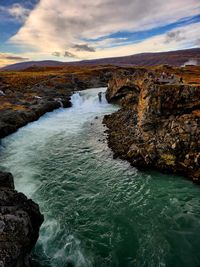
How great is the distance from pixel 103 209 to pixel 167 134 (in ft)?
36.1

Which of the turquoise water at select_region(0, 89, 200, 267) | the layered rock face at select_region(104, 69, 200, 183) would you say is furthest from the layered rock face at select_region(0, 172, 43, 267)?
the layered rock face at select_region(104, 69, 200, 183)

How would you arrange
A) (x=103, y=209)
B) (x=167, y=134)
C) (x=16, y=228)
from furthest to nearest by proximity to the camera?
(x=167, y=134), (x=103, y=209), (x=16, y=228)

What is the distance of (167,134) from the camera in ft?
86.1

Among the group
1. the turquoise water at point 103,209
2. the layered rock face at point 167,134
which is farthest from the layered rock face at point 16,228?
the layered rock face at point 167,134

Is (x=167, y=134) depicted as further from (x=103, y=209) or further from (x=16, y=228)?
(x=16, y=228)

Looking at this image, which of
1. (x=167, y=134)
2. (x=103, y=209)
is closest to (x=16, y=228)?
(x=103, y=209)

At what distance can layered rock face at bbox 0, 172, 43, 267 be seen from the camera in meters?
10.7

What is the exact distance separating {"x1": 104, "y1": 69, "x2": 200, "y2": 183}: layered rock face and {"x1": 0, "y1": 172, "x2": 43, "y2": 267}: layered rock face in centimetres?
1481

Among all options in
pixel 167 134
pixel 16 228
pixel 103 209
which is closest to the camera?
pixel 16 228

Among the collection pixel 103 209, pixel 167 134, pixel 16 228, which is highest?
pixel 16 228

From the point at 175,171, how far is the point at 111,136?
14.4 meters

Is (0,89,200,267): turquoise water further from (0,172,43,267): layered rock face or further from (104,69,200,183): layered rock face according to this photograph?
(0,172,43,267): layered rock face

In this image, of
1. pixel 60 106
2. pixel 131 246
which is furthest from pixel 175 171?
pixel 60 106

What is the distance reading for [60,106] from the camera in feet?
213
